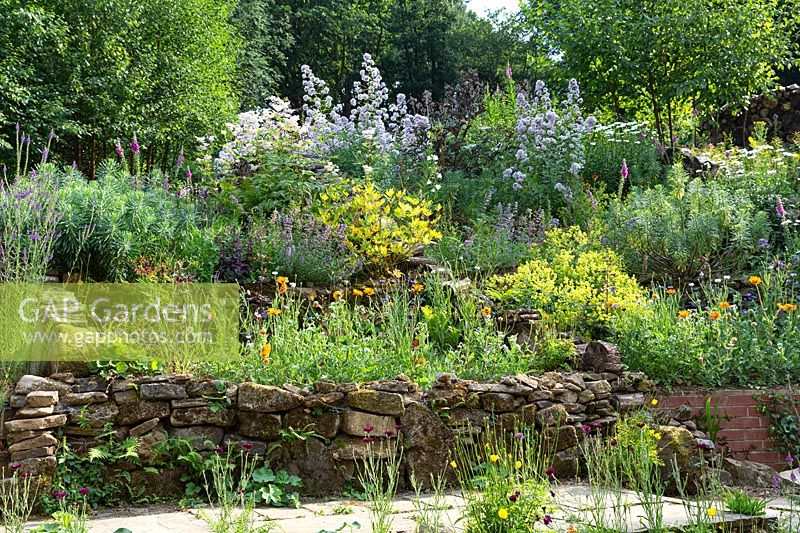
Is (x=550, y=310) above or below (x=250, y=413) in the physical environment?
above

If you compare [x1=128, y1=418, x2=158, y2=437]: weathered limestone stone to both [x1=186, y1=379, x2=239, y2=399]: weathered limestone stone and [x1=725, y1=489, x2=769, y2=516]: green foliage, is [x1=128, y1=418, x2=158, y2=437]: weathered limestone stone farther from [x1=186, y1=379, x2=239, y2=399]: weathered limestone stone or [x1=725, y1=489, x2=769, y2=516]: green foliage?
[x1=725, y1=489, x2=769, y2=516]: green foliage

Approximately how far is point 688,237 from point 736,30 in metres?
5.34

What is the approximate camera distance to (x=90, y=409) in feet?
14.3

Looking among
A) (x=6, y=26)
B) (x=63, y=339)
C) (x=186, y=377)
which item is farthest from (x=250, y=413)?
(x=6, y=26)

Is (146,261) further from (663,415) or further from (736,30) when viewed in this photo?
(736,30)

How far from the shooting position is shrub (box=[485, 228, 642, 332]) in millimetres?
6066

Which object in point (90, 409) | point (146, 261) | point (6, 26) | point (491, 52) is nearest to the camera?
point (90, 409)

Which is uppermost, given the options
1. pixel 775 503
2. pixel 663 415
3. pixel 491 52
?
pixel 491 52

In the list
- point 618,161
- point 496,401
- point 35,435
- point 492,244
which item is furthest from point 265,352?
point 618,161

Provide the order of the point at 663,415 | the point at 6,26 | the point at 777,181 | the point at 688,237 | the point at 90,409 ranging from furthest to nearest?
the point at 6,26
the point at 777,181
the point at 688,237
the point at 663,415
the point at 90,409

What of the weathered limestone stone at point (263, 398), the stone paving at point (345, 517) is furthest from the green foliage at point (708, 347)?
the weathered limestone stone at point (263, 398)

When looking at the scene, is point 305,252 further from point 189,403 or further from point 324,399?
point 189,403

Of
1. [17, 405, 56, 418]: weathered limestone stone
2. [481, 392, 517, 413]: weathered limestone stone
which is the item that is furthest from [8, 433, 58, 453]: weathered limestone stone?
[481, 392, 517, 413]: weathered limestone stone

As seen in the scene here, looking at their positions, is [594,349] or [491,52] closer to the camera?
[594,349]
